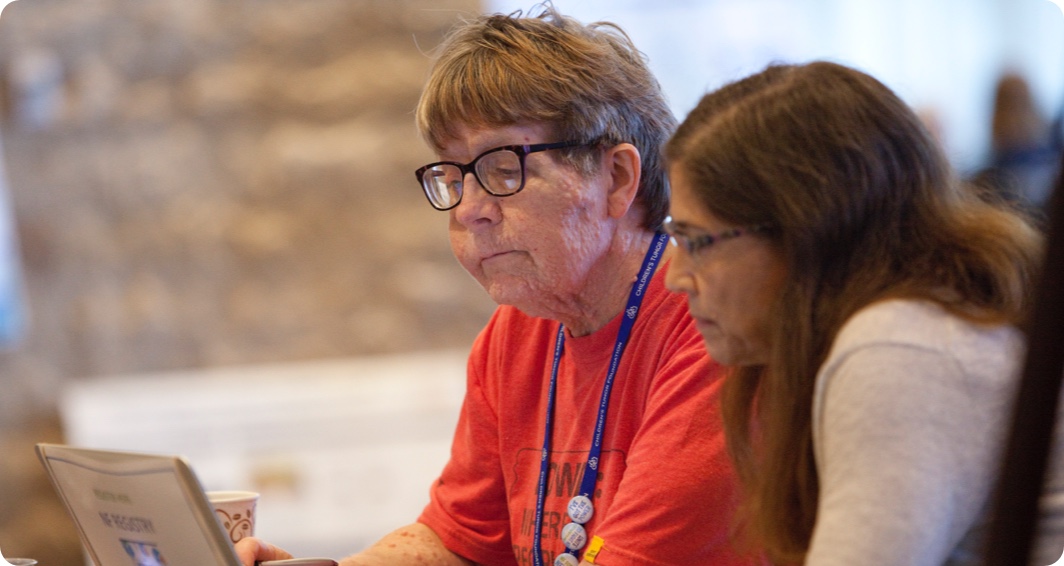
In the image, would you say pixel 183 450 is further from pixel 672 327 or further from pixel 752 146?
pixel 752 146

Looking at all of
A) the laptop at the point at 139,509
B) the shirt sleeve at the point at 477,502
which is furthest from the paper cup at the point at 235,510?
the shirt sleeve at the point at 477,502

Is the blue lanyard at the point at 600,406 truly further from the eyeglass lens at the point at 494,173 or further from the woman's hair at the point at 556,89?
the eyeglass lens at the point at 494,173

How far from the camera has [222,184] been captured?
3152 millimetres

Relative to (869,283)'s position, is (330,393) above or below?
below

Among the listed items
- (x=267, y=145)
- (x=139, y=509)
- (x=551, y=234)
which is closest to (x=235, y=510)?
(x=139, y=509)

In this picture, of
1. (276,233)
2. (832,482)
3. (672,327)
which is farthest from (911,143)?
(276,233)

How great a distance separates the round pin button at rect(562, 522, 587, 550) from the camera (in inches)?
55.2

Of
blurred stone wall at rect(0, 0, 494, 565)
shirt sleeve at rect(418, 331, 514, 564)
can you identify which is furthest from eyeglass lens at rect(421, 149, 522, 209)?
blurred stone wall at rect(0, 0, 494, 565)

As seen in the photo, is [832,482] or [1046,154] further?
[1046,154]

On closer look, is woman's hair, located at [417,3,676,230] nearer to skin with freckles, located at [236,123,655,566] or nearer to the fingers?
skin with freckles, located at [236,123,655,566]

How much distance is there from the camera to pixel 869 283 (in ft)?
3.04

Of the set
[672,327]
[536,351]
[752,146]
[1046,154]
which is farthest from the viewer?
[1046,154]

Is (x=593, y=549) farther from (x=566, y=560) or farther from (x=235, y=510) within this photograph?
(x=235, y=510)

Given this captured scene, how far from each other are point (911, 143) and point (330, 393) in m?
2.25
